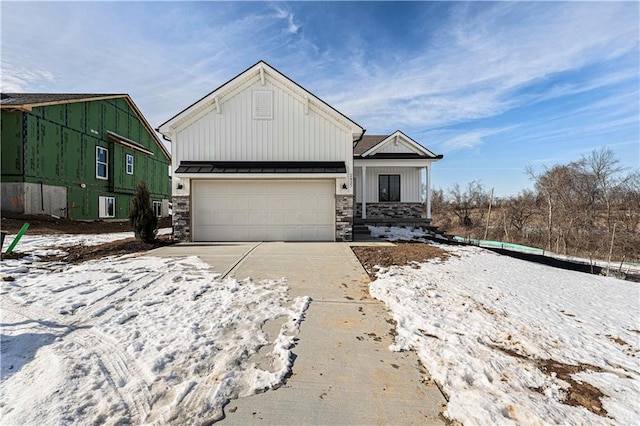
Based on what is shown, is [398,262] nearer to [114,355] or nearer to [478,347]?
[478,347]

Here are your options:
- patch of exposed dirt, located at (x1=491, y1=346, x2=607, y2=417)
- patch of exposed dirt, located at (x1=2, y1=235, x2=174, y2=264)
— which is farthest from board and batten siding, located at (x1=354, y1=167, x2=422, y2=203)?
patch of exposed dirt, located at (x1=491, y1=346, x2=607, y2=417)

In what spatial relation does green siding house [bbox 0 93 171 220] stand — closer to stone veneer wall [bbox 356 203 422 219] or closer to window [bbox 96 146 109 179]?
window [bbox 96 146 109 179]

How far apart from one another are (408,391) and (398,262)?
4.71m

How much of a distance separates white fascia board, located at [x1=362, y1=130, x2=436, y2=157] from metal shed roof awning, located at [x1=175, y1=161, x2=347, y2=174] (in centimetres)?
478

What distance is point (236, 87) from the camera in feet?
34.4

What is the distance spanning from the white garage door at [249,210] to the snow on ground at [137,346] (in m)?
5.18

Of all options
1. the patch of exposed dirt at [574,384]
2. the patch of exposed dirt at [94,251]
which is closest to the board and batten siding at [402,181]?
the patch of exposed dirt at [94,251]

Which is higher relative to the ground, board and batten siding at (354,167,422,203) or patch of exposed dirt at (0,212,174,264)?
board and batten siding at (354,167,422,203)

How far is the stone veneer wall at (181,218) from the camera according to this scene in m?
10.1

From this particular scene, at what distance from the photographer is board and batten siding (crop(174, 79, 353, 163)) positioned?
1052 cm

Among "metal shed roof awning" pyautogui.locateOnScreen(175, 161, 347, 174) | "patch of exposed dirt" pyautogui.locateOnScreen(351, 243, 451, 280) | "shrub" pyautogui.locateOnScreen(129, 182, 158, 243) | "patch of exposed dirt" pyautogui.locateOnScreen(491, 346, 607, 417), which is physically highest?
"metal shed roof awning" pyautogui.locateOnScreen(175, 161, 347, 174)

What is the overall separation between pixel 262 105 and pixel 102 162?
14.6 metres

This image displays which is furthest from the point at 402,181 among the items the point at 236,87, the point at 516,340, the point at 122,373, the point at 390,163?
the point at 122,373

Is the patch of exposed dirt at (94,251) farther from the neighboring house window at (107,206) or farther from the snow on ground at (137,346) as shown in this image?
the neighboring house window at (107,206)
